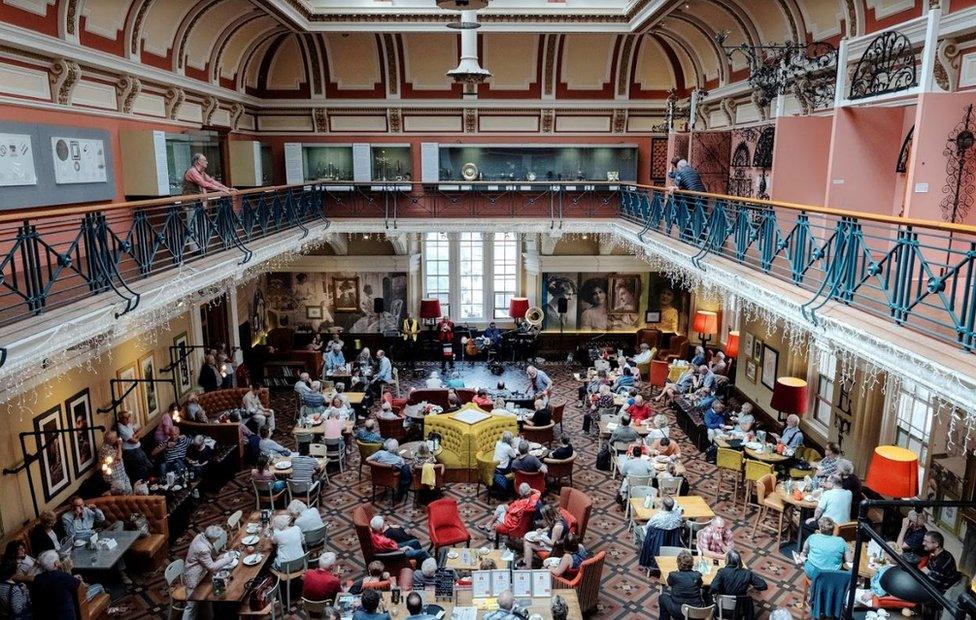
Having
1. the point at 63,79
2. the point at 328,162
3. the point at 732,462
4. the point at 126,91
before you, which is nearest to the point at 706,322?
the point at 732,462

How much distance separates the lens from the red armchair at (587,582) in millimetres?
7306

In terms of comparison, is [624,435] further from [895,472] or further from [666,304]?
[666,304]

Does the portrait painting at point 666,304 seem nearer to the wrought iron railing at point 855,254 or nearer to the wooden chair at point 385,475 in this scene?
the wrought iron railing at point 855,254

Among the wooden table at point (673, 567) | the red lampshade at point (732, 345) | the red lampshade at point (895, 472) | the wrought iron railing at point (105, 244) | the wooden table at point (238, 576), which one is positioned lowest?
the wooden table at point (238, 576)

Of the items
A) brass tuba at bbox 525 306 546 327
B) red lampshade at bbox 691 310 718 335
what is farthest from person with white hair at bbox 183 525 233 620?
brass tuba at bbox 525 306 546 327

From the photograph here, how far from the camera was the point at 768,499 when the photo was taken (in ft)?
30.3

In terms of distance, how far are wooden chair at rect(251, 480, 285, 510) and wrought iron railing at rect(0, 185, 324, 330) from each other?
329 centimetres

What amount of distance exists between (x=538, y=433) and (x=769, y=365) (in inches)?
199

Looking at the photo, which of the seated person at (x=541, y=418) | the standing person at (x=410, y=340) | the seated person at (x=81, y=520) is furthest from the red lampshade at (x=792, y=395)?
the standing person at (x=410, y=340)

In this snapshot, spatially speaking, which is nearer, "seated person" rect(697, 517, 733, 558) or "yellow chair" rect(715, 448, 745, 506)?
"seated person" rect(697, 517, 733, 558)

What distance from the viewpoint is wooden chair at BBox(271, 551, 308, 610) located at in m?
7.75

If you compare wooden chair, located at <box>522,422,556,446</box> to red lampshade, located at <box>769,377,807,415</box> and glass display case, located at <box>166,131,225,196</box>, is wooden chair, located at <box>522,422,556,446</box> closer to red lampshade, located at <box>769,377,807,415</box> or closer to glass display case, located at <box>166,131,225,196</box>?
red lampshade, located at <box>769,377,807,415</box>

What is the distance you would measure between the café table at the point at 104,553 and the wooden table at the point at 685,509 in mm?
6377

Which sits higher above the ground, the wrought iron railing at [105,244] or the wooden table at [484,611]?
the wrought iron railing at [105,244]
